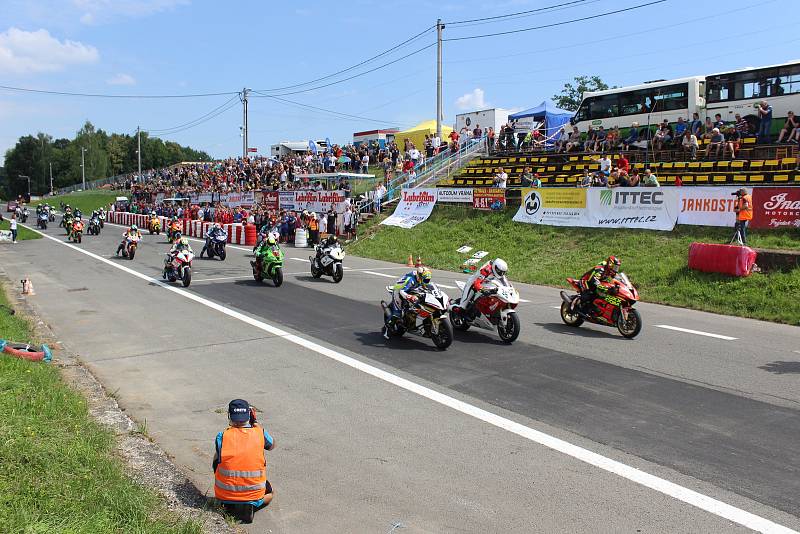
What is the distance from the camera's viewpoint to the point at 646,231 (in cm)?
1931

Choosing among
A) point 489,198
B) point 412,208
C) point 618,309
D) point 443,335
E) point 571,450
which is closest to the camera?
point 571,450

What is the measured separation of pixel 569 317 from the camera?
12.0m

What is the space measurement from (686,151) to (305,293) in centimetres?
1457

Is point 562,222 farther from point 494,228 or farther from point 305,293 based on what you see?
point 305,293

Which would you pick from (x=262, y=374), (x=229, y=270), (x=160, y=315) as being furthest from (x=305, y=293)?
(x=262, y=374)

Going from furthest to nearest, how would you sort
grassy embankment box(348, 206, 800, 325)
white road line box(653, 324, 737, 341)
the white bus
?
the white bus → grassy embankment box(348, 206, 800, 325) → white road line box(653, 324, 737, 341)

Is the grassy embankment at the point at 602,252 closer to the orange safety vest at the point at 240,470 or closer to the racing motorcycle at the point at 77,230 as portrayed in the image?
the orange safety vest at the point at 240,470

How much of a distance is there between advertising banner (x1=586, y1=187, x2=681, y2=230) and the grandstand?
199 centimetres

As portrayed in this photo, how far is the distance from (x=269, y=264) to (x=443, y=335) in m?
8.56

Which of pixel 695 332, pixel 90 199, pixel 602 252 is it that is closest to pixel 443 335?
pixel 695 332

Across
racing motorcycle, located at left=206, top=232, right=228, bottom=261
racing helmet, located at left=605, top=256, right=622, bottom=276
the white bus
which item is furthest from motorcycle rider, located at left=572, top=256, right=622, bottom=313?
racing motorcycle, located at left=206, top=232, right=228, bottom=261

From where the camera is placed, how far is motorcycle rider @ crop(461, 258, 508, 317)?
10680 mm

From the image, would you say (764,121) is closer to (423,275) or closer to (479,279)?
(479,279)

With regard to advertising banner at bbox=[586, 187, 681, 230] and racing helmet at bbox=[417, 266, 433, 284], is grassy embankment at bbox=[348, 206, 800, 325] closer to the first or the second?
advertising banner at bbox=[586, 187, 681, 230]
